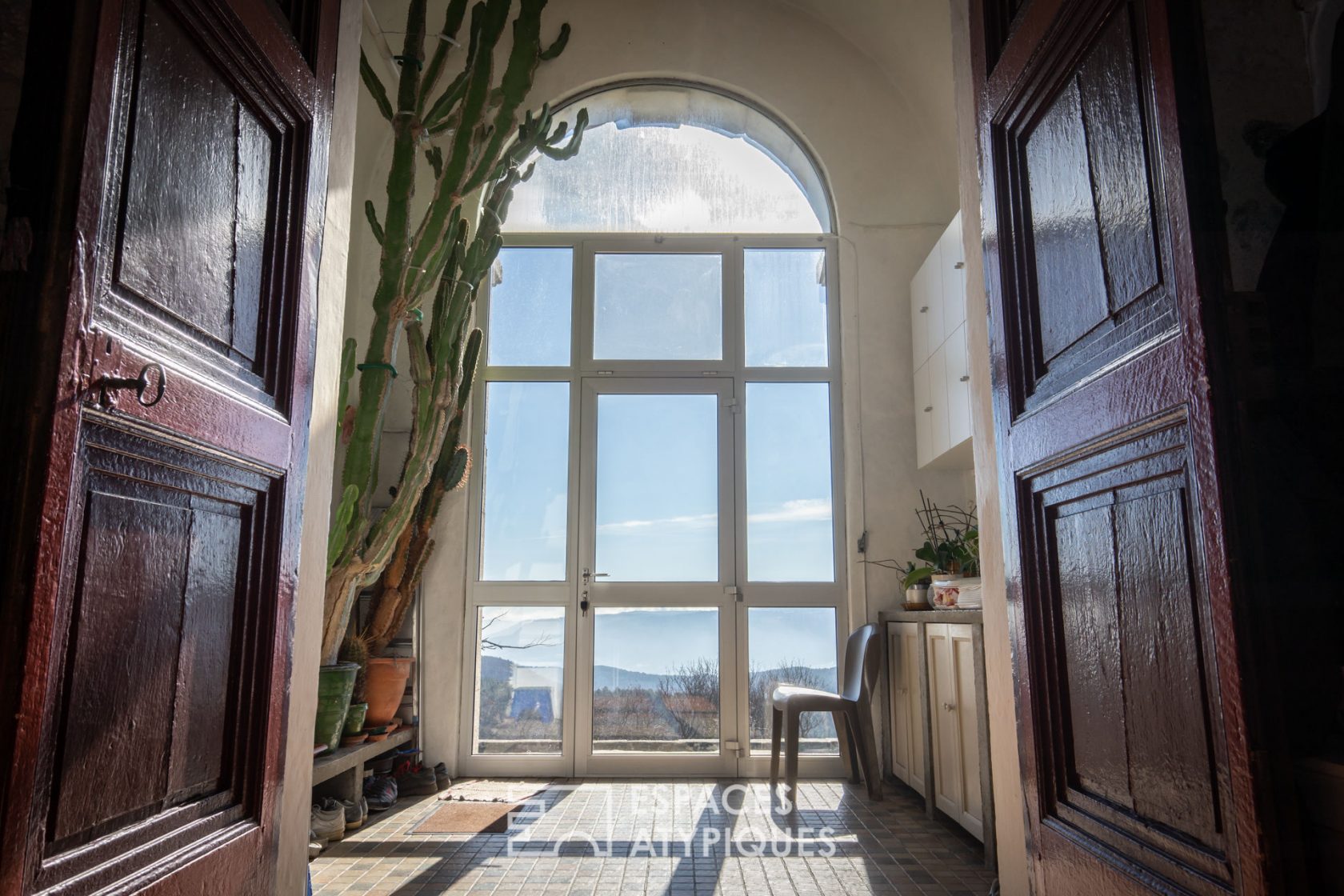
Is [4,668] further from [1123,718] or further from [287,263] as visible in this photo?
[1123,718]

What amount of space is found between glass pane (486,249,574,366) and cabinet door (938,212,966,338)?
75.9 inches

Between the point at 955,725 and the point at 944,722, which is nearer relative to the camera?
the point at 955,725

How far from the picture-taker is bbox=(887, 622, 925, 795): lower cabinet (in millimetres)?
3711

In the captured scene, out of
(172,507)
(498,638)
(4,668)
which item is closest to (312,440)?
(172,507)

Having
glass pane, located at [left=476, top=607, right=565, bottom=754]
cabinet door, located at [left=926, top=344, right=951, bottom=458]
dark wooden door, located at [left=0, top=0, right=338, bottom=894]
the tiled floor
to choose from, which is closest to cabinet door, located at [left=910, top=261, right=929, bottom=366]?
cabinet door, located at [left=926, top=344, right=951, bottom=458]

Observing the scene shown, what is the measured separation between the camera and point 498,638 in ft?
14.6

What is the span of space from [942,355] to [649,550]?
5.62 feet

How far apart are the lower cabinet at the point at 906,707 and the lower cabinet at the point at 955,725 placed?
0.44ft

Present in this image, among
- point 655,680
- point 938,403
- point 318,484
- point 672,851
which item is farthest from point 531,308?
point 318,484

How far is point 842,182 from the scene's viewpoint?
4.73m

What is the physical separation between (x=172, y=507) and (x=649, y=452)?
11.4ft

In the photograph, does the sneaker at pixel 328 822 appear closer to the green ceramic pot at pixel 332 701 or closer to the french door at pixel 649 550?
the green ceramic pot at pixel 332 701

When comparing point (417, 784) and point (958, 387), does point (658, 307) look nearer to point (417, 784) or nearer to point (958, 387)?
point (958, 387)

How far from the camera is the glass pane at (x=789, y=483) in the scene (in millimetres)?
4488
